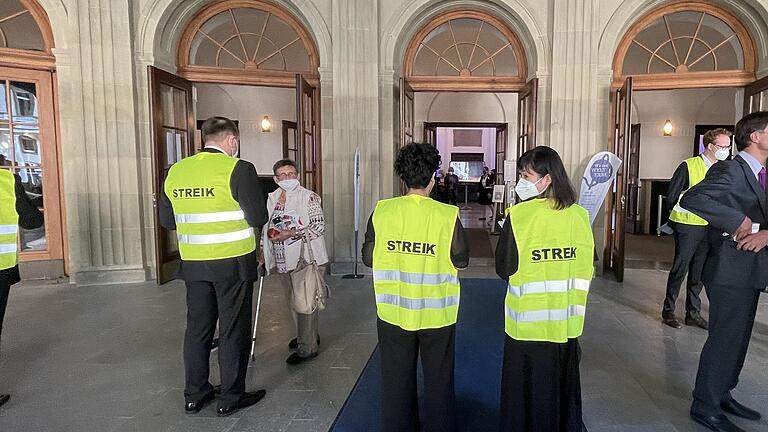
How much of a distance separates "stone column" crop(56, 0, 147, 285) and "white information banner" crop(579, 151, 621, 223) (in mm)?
5438

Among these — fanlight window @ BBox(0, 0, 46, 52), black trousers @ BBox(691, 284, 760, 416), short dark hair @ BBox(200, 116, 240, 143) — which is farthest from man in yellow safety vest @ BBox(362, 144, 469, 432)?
fanlight window @ BBox(0, 0, 46, 52)

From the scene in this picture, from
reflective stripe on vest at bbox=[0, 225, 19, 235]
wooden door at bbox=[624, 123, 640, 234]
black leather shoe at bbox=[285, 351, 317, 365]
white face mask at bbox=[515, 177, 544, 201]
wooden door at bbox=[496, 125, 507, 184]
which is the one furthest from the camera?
wooden door at bbox=[496, 125, 507, 184]

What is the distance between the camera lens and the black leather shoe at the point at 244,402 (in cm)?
291

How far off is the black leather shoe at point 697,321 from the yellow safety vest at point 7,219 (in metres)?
5.41

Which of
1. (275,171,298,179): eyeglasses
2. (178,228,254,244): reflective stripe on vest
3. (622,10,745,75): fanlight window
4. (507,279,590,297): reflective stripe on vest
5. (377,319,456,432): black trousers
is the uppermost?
(622,10,745,75): fanlight window

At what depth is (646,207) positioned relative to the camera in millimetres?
10523

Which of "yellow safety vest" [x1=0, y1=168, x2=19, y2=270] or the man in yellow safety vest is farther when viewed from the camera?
"yellow safety vest" [x1=0, y1=168, x2=19, y2=270]

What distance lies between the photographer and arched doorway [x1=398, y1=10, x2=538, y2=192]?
6.83 metres

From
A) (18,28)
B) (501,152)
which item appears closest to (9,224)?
(18,28)

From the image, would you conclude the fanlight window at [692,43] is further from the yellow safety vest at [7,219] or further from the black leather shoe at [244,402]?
the yellow safety vest at [7,219]

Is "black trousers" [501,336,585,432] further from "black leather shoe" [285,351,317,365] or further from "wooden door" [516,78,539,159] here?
"wooden door" [516,78,539,159]

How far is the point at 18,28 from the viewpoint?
236 inches

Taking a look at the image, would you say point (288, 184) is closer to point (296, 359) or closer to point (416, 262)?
point (296, 359)

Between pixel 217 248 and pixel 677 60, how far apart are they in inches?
256
